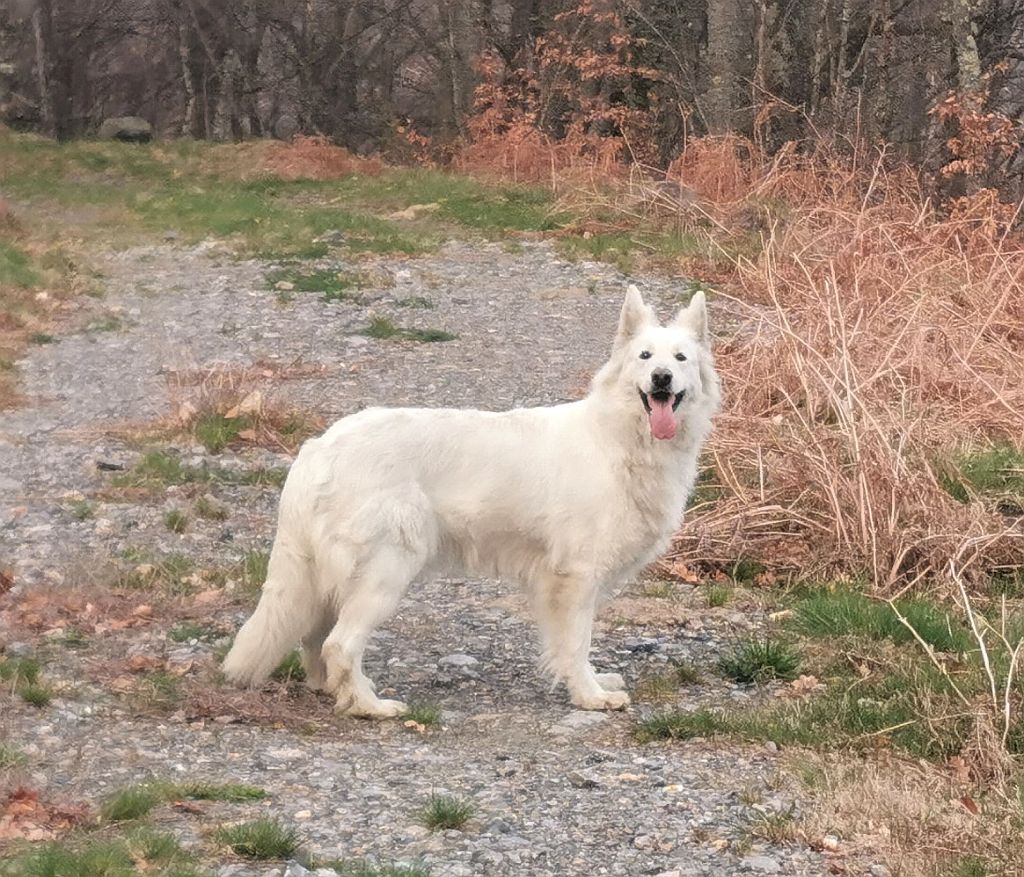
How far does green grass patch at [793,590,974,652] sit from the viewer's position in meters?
6.94

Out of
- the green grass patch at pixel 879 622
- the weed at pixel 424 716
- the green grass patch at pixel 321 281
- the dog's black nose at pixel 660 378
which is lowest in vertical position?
the green grass patch at pixel 879 622

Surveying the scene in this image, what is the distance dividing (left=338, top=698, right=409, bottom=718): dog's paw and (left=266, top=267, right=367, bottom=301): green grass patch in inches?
368

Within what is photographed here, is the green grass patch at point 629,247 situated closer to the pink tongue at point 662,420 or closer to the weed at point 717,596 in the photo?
the weed at point 717,596

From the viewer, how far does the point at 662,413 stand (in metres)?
6.46

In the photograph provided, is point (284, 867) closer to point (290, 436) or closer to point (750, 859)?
point (750, 859)

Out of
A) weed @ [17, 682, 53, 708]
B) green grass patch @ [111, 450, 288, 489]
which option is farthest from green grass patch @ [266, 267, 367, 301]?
weed @ [17, 682, 53, 708]

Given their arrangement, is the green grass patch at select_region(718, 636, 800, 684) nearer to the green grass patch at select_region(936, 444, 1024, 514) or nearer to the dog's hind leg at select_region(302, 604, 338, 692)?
Result: the dog's hind leg at select_region(302, 604, 338, 692)

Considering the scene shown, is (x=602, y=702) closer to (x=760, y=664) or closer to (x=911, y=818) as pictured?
(x=760, y=664)

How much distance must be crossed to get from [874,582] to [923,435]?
129 centimetres

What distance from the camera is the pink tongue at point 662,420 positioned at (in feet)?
21.2

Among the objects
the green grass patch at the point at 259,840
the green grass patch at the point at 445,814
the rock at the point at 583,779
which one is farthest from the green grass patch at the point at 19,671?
the rock at the point at 583,779

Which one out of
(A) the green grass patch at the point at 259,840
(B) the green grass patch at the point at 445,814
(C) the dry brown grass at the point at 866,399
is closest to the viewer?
(A) the green grass patch at the point at 259,840

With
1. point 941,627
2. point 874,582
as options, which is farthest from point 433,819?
point 874,582

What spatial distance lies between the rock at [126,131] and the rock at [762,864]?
2623 cm
